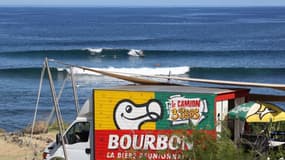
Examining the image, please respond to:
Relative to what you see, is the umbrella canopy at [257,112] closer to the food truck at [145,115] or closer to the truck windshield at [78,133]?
the food truck at [145,115]

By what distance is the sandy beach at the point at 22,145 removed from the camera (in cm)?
1877

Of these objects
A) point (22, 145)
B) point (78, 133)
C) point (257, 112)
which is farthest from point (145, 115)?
point (22, 145)

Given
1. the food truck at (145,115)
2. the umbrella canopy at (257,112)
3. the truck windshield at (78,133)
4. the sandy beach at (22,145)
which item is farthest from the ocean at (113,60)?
the umbrella canopy at (257,112)

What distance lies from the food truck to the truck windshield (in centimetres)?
29

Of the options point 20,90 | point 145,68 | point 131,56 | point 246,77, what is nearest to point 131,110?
point 20,90

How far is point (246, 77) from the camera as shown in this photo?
44.0 m

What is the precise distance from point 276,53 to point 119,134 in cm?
4551

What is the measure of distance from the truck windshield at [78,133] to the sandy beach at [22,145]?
3.01 m

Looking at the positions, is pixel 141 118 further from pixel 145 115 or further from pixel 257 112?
pixel 257 112

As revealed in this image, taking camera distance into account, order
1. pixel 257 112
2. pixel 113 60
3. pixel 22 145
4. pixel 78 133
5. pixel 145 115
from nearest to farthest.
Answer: pixel 145 115
pixel 257 112
pixel 78 133
pixel 22 145
pixel 113 60

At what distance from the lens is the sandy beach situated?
18.8 metres

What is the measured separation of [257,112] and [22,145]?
791cm

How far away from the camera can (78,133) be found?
15570 millimetres

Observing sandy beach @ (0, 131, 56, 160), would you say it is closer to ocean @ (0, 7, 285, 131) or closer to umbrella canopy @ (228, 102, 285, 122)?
ocean @ (0, 7, 285, 131)
